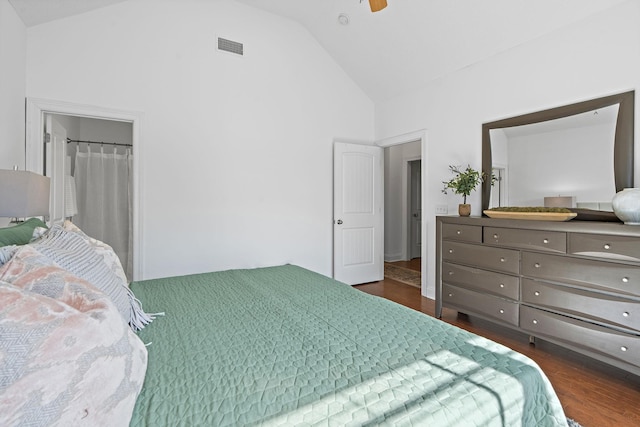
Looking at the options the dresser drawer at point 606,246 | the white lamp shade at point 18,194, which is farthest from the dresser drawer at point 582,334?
the white lamp shade at point 18,194

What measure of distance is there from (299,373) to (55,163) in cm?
327

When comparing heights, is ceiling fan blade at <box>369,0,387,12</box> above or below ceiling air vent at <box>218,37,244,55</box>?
below

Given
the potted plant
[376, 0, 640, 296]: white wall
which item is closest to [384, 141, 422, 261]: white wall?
[376, 0, 640, 296]: white wall

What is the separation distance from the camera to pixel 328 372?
99 cm

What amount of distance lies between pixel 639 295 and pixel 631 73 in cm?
158

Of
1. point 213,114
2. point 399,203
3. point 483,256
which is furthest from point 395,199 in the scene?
point 213,114

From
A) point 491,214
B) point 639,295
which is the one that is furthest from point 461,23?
point 639,295

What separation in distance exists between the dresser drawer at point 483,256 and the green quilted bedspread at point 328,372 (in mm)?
1460

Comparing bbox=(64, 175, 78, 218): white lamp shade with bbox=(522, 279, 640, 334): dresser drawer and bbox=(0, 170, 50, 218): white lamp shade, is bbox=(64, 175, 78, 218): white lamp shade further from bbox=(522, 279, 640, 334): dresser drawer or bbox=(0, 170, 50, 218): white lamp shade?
bbox=(522, 279, 640, 334): dresser drawer

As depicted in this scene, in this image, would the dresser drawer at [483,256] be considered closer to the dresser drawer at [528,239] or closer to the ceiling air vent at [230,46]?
the dresser drawer at [528,239]

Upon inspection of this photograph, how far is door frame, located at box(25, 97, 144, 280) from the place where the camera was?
266 centimetres

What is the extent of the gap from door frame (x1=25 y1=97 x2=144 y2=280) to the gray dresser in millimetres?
3022

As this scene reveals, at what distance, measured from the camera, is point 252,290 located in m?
1.90

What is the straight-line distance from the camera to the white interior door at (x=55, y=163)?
2.80 metres
